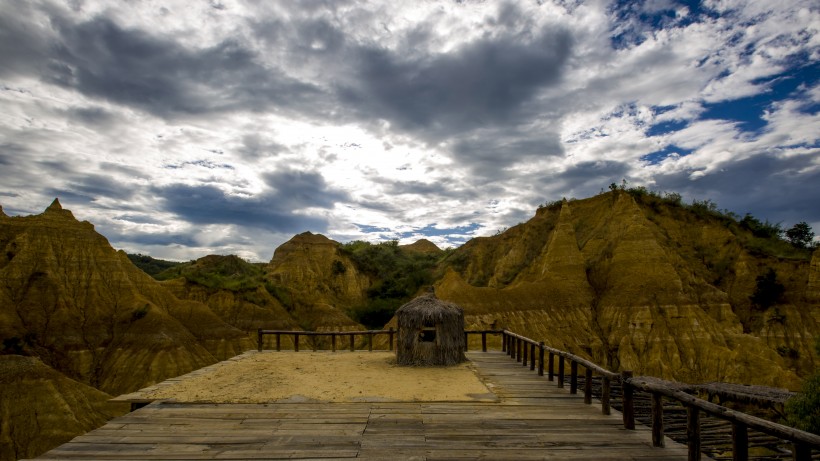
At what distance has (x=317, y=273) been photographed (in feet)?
192

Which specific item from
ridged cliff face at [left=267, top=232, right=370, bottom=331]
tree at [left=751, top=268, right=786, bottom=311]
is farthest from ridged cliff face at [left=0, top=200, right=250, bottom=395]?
tree at [left=751, top=268, right=786, bottom=311]

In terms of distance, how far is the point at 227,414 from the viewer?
8.05 meters

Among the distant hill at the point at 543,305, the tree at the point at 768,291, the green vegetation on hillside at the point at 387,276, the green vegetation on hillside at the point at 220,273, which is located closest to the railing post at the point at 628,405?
the distant hill at the point at 543,305

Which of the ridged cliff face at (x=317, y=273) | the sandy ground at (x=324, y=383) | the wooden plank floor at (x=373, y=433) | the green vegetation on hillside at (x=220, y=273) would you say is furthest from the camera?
the ridged cliff face at (x=317, y=273)

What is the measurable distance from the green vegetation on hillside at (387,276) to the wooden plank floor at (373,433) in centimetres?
3964

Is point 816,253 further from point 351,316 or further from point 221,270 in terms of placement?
point 221,270

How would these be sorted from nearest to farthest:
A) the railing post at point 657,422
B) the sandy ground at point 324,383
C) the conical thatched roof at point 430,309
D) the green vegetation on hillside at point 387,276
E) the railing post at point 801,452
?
1. the railing post at point 801,452
2. the railing post at point 657,422
3. the sandy ground at point 324,383
4. the conical thatched roof at point 430,309
5. the green vegetation on hillside at point 387,276

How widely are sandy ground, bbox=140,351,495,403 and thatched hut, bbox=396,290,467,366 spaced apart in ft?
1.41

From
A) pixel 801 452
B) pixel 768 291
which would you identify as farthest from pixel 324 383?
pixel 768 291

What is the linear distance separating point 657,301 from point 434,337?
24.7 m

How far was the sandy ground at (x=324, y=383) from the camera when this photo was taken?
9180mm

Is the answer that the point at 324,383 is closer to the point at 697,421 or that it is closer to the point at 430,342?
the point at 430,342

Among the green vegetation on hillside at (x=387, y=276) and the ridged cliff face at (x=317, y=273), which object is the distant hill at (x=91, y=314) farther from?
the green vegetation on hillside at (x=387, y=276)

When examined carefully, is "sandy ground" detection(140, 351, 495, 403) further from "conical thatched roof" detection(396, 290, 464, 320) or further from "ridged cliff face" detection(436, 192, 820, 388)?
"ridged cliff face" detection(436, 192, 820, 388)
